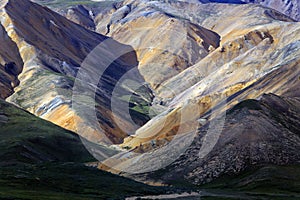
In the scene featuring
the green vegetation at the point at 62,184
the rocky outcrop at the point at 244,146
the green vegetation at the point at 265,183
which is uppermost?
the green vegetation at the point at 62,184

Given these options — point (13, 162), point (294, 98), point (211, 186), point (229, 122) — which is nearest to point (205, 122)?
point (229, 122)

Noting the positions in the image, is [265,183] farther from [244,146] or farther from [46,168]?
[46,168]

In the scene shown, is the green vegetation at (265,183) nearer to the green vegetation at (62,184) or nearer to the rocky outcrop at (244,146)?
the rocky outcrop at (244,146)

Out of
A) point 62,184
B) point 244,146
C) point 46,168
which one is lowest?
point 244,146

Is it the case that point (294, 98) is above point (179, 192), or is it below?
below

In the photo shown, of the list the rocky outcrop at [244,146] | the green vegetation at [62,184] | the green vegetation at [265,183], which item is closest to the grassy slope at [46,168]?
the green vegetation at [62,184]

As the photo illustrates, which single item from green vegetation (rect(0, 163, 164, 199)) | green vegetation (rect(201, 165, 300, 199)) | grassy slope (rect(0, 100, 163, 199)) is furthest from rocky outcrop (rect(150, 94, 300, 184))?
green vegetation (rect(0, 163, 164, 199))

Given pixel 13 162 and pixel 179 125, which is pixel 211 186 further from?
pixel 179 125

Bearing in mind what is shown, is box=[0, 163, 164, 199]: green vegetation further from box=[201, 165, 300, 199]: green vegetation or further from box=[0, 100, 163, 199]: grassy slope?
box=[201, 165, 300, 199]: green vegetation

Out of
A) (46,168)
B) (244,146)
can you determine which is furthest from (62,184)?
(244,146)
